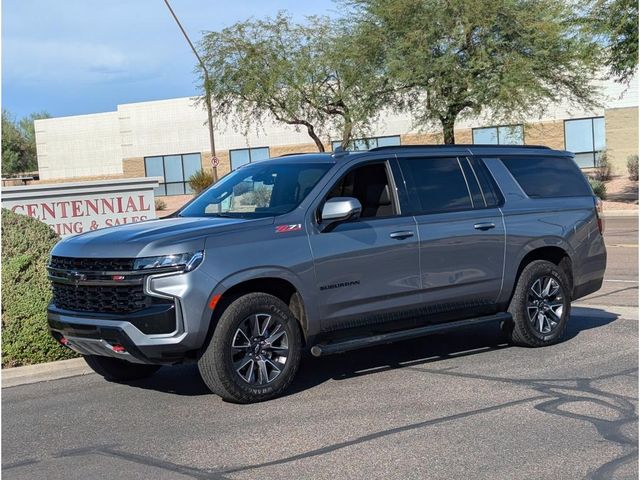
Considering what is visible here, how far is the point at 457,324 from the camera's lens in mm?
8711

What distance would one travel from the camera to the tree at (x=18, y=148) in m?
78.9

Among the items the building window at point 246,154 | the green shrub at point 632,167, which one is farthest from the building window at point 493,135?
the building window at point 246,154

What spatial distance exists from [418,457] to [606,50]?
87.5 feet

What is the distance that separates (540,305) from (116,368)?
13.6 ft

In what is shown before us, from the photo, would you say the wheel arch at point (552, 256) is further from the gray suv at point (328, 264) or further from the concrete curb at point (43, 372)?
the concrete curb at point (43, 372)

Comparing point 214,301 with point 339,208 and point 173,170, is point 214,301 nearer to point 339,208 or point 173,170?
point 339,208

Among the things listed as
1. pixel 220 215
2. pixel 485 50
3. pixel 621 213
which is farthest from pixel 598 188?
pixel 220 215

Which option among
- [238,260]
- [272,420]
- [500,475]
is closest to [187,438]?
[272,420]

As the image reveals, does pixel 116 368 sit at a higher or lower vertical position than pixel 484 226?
lower

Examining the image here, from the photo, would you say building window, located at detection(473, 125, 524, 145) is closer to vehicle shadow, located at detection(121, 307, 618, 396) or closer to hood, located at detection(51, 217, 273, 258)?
vehicle shadow, located at detection(121, 307, 618, 396)

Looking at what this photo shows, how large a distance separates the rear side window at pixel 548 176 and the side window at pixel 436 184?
2.52 feet

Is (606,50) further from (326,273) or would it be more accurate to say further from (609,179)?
(326,273)

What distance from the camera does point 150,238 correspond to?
7215 millimetres

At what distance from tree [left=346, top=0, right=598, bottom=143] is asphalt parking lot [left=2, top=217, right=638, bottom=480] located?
22.1 m
